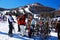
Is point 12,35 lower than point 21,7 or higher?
lower

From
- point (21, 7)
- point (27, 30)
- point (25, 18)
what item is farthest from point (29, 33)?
point (21, 7)

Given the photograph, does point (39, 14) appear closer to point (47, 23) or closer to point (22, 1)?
point (47, 23)

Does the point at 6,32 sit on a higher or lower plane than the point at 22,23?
lower

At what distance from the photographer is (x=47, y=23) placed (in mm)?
1854

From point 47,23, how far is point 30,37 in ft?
0.84

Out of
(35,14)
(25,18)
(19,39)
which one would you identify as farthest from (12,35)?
(35,14)

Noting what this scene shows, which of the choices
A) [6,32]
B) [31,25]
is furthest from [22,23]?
[6,32]

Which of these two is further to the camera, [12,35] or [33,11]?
[12,35]

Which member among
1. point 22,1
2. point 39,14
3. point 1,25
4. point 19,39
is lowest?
point 19,39

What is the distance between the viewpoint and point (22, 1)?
6.32 ft

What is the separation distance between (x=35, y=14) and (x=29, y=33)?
0.80 ft

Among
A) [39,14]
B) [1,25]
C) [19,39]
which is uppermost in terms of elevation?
[39,14]

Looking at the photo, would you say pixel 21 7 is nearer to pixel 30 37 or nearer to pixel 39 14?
pixel 39 14

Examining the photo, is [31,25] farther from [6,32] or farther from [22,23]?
[6,32]
